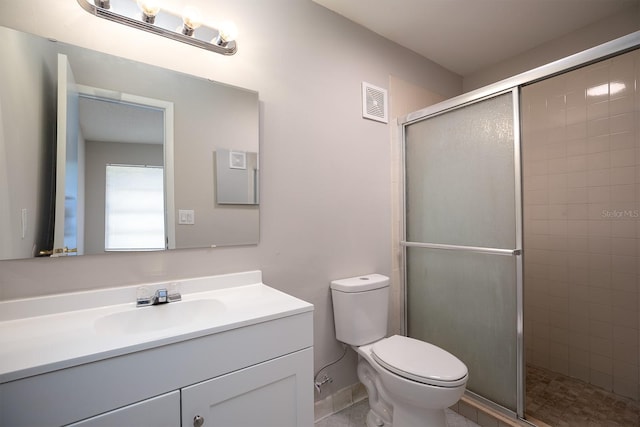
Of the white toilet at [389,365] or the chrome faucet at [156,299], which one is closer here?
the chrome faucet at [156,299]

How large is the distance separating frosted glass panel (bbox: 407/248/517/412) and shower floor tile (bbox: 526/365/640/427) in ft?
0.91

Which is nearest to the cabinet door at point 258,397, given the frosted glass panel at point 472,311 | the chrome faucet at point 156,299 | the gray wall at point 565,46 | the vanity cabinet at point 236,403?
the vanity cabinet at point 236,403

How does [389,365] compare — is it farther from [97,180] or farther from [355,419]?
[97,180]

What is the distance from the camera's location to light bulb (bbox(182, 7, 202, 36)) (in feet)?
4.16

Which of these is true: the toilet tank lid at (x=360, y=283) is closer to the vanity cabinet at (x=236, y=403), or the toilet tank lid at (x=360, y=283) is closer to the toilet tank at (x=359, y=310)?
the toilet tank at (x=359, y=310)

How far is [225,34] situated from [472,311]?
197cm

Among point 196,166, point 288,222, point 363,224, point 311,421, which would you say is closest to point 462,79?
point 363,224

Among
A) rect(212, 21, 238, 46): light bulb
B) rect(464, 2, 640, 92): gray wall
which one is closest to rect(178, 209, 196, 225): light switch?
rect(212, 21, 238, 46): light bulb

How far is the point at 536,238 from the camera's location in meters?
2.27

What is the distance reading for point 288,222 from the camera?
1.62 metres

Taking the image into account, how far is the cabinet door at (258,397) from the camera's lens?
90 centimetres

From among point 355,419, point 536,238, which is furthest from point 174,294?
point 536,238

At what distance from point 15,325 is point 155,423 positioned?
594 millimetres

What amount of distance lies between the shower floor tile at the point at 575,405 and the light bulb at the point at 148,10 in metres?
2.63
